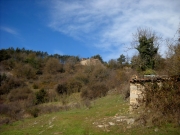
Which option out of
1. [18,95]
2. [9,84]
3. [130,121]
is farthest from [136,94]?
[9,84]

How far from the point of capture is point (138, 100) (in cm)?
1110

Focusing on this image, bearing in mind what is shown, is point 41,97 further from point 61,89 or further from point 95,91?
point 95,91

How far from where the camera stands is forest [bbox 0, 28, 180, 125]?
10312 millimetres

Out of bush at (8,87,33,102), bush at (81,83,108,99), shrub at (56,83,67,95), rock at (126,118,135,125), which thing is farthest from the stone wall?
bush at (8,87,33,102)

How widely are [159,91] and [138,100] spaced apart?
1370 millimetres

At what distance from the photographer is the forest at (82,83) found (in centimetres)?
1031

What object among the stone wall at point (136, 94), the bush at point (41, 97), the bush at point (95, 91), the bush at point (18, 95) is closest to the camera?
the stone wall at point (136, 94)

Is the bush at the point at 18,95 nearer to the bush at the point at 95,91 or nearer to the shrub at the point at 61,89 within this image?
the shrub at the point at 61,89

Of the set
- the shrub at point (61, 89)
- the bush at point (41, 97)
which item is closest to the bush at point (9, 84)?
the shrub at point (61, 89)

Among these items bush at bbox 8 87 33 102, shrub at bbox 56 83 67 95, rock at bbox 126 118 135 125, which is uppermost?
shrub at bbox 56 83 67 95

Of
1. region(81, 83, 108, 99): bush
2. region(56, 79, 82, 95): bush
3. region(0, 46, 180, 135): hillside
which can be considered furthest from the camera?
region(56, 79, 82, 95): bush

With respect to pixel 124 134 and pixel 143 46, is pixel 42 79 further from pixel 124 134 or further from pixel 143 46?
pixel 124 134

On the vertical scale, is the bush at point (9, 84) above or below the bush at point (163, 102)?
above

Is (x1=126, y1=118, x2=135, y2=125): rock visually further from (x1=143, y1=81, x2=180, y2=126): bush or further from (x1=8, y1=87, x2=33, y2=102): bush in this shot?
(x1=8, y1=87, x2=33, y2=102): bush
